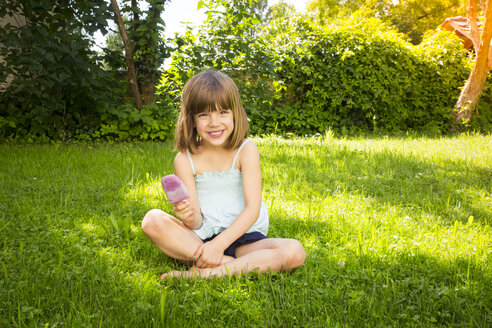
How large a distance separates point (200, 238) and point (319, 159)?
2917mm

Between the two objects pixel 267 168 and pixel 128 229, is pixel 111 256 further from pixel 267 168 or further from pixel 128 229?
pixel 267 168

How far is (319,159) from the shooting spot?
491cm

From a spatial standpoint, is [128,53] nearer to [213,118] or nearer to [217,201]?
[213,118]

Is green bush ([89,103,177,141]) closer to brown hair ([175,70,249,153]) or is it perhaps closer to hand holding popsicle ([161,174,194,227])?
brown hair ([175,70,249,153])

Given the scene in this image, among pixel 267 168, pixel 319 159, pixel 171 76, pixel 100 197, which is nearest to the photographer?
pixel 100 197

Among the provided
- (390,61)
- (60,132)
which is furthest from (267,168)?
(390,61)

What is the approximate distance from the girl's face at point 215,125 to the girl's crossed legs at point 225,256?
572 mm

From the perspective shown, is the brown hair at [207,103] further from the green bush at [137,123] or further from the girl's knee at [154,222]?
the green bush at [137,123]

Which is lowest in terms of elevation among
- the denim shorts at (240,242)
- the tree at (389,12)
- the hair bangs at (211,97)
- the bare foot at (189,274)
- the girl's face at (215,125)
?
the bare foot at (189,274)

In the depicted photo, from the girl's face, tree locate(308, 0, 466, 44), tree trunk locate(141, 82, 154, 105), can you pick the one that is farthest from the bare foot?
tree locate(308, 0, 466, 44)

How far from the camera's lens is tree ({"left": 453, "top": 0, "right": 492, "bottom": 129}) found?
8.51 m

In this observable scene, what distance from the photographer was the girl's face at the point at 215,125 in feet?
7.57

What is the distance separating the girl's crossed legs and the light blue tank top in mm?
246

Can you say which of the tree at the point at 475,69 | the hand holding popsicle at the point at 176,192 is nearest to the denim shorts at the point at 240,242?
the hand holding popsicle at the point at 176,192
